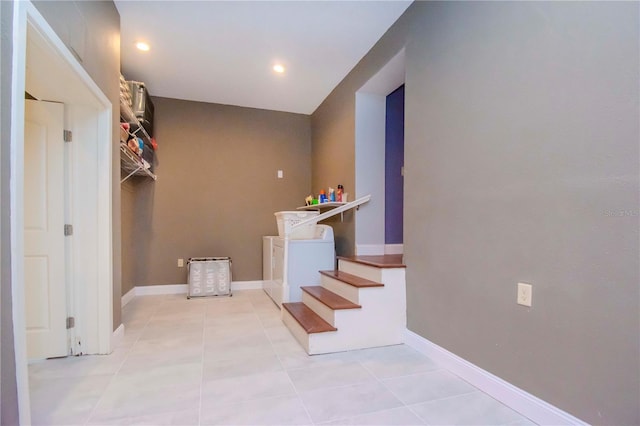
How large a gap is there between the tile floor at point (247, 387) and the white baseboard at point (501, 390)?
0.04 metres

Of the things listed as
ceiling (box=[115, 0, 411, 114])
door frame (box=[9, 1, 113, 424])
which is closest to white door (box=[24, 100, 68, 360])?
door frame (box=[9, 1, 113, 424])

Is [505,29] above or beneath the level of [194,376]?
above

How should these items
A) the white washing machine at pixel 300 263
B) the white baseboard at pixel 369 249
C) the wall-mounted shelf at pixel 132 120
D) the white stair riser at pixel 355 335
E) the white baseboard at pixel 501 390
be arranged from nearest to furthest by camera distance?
the white baseboard at pixel 501 390 → the white stair riser at pixel 355 335 → the wall-mounted shelf at pixel 132 120 → the white washing machine at pixel 300 263 → the white baseboard at pixel 369 249

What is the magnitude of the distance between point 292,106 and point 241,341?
3209 millimetres

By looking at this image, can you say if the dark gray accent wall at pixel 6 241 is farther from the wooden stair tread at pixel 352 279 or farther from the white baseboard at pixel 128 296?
the white baseboard at pixel 128 296

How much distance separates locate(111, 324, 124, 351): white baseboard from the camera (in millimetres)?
2260

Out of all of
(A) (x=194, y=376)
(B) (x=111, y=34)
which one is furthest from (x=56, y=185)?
(A) (x=194, y=376)

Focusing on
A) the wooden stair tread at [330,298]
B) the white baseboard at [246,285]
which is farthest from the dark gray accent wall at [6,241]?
the white baseboard at [246,285]

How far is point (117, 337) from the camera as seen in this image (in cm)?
237

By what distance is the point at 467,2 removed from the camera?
1866 millimetres

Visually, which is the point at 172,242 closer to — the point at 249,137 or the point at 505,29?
the point at 249,137

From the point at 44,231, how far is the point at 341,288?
2138 millimetres

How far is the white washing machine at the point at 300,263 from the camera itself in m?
3.16

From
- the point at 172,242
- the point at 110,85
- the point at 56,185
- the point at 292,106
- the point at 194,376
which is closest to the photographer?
the point at 194,376
